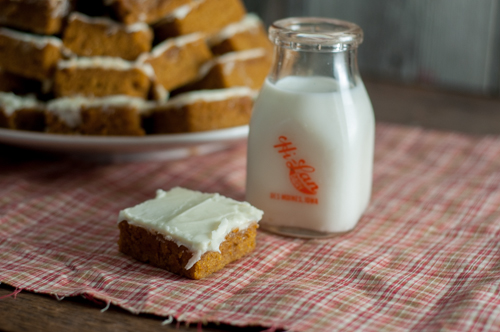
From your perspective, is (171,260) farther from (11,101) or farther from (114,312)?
A: (11,101)

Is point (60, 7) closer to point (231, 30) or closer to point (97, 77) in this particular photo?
point (97, 77)

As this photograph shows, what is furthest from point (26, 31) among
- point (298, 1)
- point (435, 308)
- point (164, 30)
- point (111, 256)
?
point (298, 1)

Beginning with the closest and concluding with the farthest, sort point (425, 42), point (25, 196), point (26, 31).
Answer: point (25, 196), point (26, 31), point (425, 42)

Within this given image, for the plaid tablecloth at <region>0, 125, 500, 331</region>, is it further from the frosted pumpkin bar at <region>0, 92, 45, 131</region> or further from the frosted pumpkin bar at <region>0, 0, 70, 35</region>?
the frosted pumpkin bar at <region>0, 0, 70, 35</region>

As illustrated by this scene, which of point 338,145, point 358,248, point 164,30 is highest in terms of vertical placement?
point 164,30

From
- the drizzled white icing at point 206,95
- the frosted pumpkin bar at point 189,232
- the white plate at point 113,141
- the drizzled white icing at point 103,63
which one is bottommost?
the frosted pumpkin bar at point 189,232

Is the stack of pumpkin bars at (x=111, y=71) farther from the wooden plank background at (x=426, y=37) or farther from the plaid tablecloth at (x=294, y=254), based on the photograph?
the wooden plank background at (x=426, y=37)

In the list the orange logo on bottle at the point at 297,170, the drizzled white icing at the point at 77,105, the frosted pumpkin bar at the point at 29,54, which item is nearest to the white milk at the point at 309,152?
the orange logo on bottle at the point at 297,170
